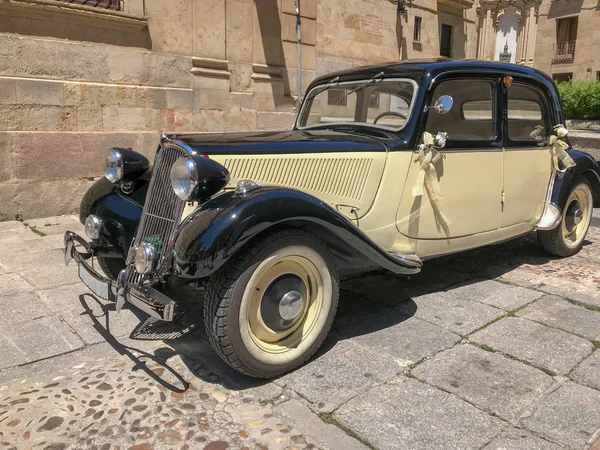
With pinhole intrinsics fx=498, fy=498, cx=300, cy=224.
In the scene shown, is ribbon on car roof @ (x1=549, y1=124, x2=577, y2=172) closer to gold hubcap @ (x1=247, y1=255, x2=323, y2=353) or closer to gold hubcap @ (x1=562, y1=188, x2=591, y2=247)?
gold hubcap @ (x1=562, y1=188, x2=591, y2=247)

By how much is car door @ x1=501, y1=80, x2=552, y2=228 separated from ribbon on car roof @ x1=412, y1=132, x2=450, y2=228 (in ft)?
2.87

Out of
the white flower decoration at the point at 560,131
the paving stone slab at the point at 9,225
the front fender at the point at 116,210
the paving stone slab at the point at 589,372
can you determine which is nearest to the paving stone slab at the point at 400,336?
the paving stone slab at the point at 589,372

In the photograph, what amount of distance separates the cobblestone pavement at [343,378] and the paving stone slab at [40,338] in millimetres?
12

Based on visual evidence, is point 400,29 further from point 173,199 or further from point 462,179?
point 173,199

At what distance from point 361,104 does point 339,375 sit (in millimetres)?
2091

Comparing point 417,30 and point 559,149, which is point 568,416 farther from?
point 417,30

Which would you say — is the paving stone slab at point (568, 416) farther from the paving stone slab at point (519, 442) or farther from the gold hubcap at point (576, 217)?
the gold hubcap at point (576, 217)

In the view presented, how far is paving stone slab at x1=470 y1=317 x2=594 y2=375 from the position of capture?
9.48 ft

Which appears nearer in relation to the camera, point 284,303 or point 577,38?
point 284,303

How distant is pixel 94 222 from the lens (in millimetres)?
3189

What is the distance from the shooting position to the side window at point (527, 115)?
405 centimetres

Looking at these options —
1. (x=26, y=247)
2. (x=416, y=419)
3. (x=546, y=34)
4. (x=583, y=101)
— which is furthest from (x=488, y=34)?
(x=416, y=419)

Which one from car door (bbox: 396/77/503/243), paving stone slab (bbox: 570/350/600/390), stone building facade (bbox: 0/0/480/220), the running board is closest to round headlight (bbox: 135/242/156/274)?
the running board

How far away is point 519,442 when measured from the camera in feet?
7.12
